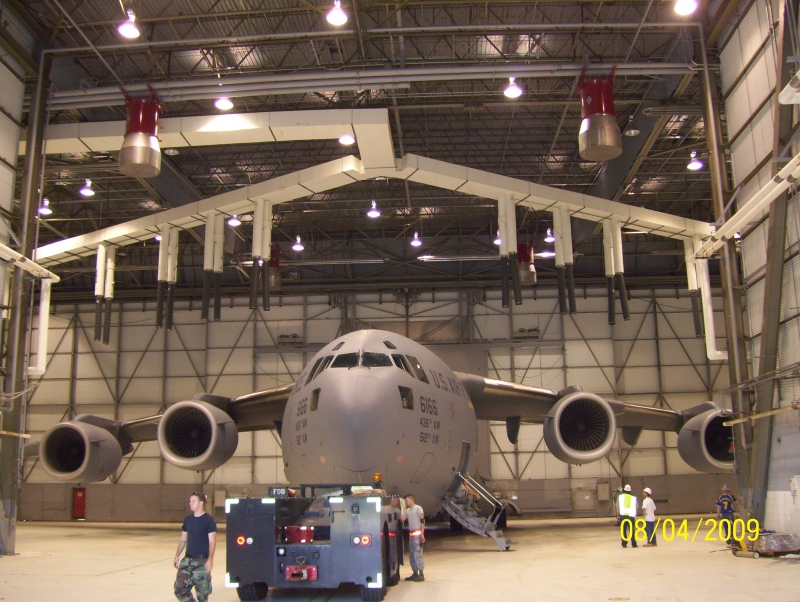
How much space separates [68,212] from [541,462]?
2178cm

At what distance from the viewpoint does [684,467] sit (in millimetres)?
28781

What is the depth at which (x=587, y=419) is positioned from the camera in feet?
50.0

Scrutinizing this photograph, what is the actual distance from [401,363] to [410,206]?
13.8 m

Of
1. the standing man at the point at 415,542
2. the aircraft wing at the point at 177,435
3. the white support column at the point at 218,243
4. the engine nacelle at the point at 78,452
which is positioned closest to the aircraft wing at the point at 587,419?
the aircraft wing at the point at 177,435

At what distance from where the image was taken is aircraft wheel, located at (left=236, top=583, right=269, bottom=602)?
26.0 feet

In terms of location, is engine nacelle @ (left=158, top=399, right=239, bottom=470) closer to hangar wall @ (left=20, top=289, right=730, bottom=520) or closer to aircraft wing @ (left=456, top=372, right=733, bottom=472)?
aircraft wing @ (left=456, top=372, right=733, bottom=472)

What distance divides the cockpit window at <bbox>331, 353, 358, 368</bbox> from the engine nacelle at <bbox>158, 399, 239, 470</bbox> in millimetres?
4679

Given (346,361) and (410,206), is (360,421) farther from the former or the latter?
(410,206)

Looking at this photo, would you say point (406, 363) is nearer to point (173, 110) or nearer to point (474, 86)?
point (474, 86)

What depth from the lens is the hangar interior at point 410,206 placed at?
1405cm

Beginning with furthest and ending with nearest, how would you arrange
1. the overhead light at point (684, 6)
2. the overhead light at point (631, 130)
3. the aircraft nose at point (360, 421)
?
the overhead light at point (631, 130), the overhead light at point (684, 6), the aircraft nose at point (360, 421)

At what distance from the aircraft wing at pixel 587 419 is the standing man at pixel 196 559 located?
27.8ft

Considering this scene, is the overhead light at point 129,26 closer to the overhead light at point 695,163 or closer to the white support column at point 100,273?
the white support column at point 100,273
